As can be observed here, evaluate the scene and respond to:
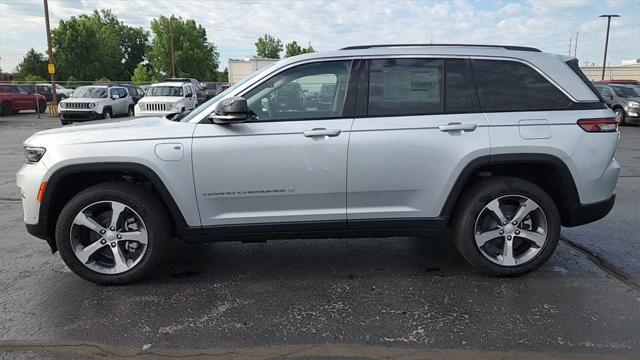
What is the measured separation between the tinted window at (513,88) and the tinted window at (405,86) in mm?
356

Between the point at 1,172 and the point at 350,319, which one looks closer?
the point at 350,319

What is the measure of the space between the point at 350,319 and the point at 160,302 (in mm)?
1455

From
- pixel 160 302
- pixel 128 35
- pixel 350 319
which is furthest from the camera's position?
pixel 128 35

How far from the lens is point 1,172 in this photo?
9.95 metres

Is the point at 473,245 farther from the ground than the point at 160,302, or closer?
farther from the ground

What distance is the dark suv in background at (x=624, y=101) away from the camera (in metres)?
19.5

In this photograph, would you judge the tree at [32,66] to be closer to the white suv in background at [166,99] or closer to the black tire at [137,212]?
the white suv in background at [166,99]

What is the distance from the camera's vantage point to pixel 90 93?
22859mm

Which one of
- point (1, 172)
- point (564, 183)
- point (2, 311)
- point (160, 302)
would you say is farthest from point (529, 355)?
point (1, 172)

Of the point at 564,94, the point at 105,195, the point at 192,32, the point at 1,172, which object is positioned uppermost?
the point at 192,32

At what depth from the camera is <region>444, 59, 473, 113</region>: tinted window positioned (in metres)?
4.04

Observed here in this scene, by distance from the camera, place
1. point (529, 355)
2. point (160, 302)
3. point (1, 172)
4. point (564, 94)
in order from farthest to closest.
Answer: point (1, 172)
point (564, 94)
point (160, 302)
point (529, 355)

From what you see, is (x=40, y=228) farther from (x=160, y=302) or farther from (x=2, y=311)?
(x=160, y=302)

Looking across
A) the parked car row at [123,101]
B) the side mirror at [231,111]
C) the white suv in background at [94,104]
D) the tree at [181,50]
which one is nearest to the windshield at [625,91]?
the parked car row at [123,101]
